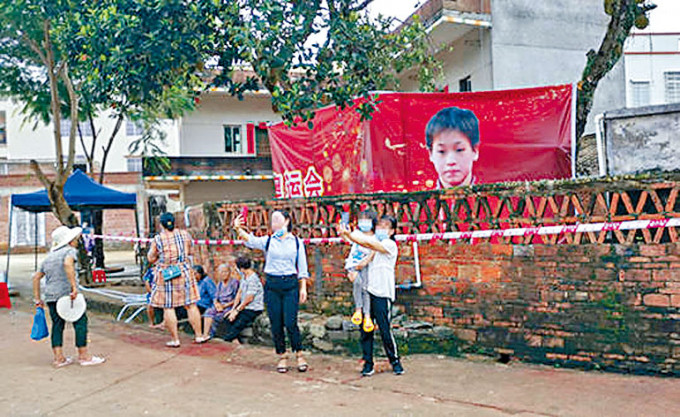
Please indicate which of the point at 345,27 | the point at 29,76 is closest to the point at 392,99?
the point at 345,27

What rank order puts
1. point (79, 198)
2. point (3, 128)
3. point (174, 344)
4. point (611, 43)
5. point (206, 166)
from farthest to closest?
point (3, 128), point (206, 166), point (79, 198), point (611, 43), point (174, 344)

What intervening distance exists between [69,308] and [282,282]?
2.21 metres

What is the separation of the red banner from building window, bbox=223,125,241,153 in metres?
14.9

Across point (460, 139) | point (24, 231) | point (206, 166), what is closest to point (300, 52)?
point (460, 139)

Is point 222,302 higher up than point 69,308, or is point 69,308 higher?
point 69,308

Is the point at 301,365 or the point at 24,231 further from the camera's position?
the point at 24,231

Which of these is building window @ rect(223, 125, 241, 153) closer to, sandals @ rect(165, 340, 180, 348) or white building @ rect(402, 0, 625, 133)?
white building @ rect(402, 0, 625, 133)

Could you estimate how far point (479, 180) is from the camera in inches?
330

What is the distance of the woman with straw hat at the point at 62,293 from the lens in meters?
5.97

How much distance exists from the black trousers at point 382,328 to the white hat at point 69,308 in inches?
114

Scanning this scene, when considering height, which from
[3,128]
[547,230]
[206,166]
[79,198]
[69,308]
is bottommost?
[69,308]

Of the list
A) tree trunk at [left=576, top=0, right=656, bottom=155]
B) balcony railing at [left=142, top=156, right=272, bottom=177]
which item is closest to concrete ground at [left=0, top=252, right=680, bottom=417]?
tree trunk at [left=576, top=0, right=656, bottom=155]

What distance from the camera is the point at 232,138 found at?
2292cm

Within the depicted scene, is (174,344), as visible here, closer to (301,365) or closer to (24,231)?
(301,365)
